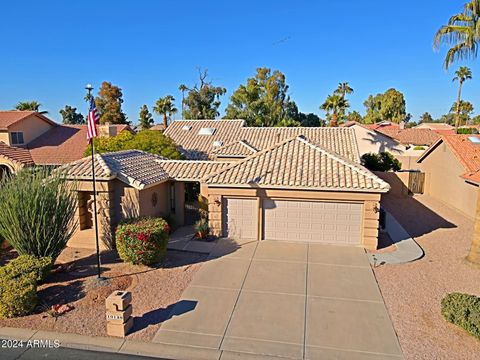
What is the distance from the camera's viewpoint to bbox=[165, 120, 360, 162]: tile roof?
987 inches

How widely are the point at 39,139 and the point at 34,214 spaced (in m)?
25.1

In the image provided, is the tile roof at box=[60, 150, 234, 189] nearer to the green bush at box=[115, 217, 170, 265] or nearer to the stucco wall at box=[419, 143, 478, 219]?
the green bush at box=[115, 217, 170, 265]

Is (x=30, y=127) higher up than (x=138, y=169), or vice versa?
(x=30, y=127)

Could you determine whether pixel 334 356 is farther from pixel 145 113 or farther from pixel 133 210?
pixel 145 113

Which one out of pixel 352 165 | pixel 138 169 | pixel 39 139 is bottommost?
pixel 138 169

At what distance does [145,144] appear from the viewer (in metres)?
22.0

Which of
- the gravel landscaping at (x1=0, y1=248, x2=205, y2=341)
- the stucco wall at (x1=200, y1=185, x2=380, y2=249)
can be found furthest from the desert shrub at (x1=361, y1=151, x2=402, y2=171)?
the gravel landscaping at (x1=0, y1=248, x2=205, y2=341)

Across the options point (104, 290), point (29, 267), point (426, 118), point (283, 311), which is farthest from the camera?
point (426, 118)

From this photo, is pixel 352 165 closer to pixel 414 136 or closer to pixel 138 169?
pixel 138 169

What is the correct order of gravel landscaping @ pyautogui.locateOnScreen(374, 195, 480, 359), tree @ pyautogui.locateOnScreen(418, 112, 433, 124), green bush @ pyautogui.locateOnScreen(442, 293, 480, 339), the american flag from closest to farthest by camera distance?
gravel landscaping @ pyautogui.locateOnScreen(374, 195, 480, 359) < green bush @ pyautogui.locateOnScreen(442, 293, 480, 339) < the american flag < tree @ pyautogui.locateOnScreen(418, 112, 433, 124)

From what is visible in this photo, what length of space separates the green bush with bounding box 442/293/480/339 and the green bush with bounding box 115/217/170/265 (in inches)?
347

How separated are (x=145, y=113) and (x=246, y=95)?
19178mm

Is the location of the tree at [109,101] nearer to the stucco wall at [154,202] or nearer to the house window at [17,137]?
the house window at [17,137]

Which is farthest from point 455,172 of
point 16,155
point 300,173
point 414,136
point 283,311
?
point 414,136
